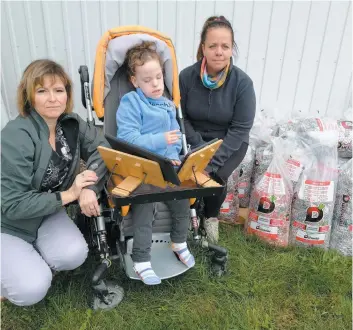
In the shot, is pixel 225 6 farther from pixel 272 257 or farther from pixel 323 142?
pixel 272 257

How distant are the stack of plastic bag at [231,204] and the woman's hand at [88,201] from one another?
1.35 metres

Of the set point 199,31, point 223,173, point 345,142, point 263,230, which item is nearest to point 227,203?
point 263,230

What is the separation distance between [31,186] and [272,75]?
2.78m

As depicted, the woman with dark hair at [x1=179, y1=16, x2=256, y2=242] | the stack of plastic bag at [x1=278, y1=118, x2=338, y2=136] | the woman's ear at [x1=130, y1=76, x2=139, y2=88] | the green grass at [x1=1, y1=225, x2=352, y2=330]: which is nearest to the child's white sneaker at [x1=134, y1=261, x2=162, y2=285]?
the green grass at [x1=1, y1=225, x2=352, y2=330]

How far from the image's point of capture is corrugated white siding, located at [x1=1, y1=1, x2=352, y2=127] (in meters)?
3.69

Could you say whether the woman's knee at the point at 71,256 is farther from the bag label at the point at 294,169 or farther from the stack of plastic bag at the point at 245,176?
the bag label at the point at 294,169

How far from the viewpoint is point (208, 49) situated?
2771mm

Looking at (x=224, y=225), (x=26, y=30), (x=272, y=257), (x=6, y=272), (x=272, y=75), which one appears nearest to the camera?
(x=6, y=272)

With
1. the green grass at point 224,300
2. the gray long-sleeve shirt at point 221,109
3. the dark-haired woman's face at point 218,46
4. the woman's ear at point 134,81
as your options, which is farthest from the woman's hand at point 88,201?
the dark-haired woman's face at point 218,46

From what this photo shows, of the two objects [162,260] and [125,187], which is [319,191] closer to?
[162,260]

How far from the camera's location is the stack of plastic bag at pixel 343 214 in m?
3.04

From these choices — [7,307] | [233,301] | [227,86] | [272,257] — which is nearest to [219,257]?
[233,301]

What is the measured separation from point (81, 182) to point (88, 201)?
12cm

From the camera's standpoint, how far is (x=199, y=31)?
384 cm
